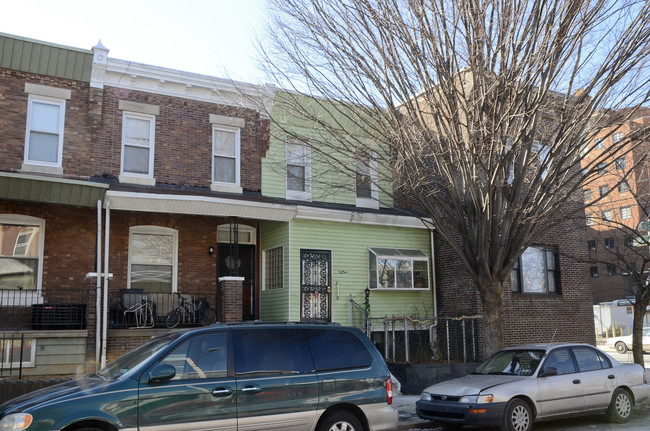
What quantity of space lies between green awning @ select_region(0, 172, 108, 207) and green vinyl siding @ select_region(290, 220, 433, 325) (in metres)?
5.25

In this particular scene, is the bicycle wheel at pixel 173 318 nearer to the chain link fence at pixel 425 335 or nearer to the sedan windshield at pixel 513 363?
the chain link fence at pixel 425 335

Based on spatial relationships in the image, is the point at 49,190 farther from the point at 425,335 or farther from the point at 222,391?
Result: the point at 425,335

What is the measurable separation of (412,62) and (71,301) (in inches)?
356

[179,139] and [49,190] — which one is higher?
[179,139]

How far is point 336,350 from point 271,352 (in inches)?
37.6

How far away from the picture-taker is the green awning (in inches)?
473

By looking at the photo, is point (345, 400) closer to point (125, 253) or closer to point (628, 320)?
point (125, 253)

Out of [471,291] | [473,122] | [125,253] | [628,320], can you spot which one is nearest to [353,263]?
[471,291]

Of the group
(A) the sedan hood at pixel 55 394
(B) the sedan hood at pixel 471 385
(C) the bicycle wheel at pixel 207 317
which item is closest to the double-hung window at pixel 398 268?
(C) the bicycle wheel at pixel 207 317

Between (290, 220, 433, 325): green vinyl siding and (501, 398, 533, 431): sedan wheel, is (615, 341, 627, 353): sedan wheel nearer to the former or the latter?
(290, 220, 433, 325): green vinyl siding

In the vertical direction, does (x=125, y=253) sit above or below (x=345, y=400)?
above

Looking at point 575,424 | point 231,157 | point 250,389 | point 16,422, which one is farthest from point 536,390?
point 231,157

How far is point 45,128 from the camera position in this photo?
46.5ft

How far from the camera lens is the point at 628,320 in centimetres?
4031
